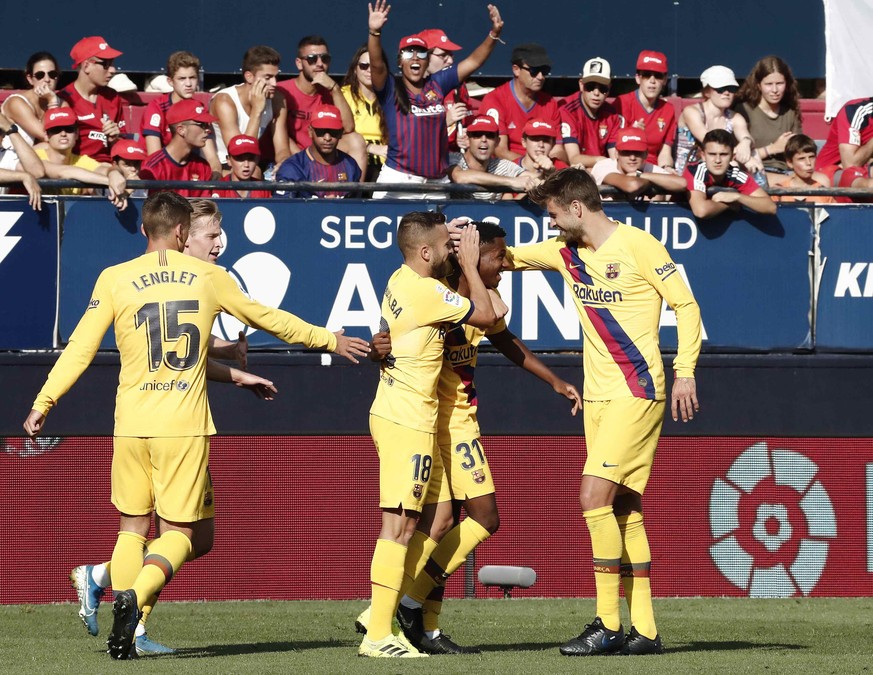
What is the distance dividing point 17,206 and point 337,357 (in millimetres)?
2401

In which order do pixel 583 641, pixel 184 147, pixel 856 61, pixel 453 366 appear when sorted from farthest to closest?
pixel 856 61 < pixel 184 147 < pixel 453 366 < pixel 583 641

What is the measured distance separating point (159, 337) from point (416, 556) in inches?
68.3

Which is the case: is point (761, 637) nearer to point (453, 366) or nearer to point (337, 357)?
point (453, 366)


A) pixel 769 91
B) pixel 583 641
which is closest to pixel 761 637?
pixel 583 641

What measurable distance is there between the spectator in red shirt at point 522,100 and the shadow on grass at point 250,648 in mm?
5329

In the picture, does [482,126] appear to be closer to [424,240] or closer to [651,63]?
[651,63]

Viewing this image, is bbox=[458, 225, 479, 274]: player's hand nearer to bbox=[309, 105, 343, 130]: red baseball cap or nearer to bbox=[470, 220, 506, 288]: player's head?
bbox=[470, 220, 506, 288]: player's head

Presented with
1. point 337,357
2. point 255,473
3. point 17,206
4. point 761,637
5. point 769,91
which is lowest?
point 761,637

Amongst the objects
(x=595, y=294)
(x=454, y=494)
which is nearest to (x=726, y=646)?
(x=454, y=494)

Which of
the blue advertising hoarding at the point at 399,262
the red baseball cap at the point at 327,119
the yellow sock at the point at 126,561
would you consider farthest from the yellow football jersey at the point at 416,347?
the red baseball cap at the point at 327,119

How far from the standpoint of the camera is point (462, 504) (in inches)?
330

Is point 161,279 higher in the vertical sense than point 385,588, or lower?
higher

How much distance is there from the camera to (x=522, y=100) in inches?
488

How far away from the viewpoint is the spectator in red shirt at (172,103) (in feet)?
38.5
